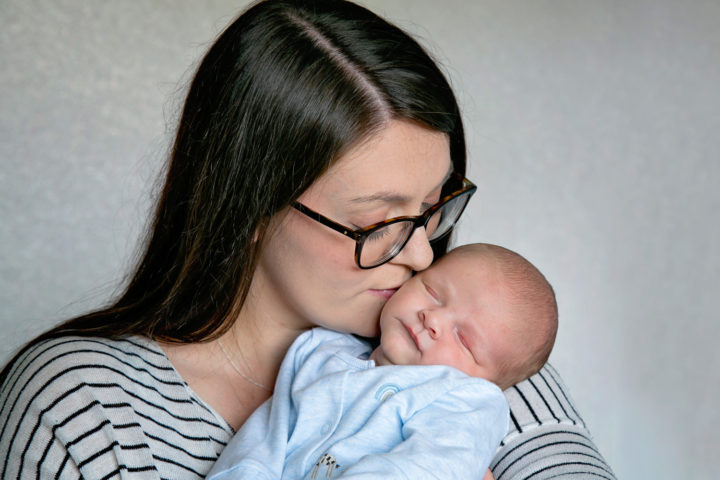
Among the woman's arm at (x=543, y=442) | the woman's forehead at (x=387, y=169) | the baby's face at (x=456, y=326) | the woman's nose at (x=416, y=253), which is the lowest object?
the woman's arm at (x=543, y=442)

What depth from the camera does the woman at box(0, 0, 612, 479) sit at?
5.81 feet

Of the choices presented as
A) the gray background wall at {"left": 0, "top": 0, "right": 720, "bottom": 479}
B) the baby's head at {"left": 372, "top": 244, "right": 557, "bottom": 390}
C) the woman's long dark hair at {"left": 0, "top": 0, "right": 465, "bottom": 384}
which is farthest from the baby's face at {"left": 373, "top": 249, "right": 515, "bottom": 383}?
the gray background wall at {"left": 0, "top": 0, "right": 720, "bottom": 479}

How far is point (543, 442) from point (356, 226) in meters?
0.65

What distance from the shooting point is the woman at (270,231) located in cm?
177

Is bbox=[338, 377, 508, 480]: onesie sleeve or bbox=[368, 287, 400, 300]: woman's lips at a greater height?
bbox=[368, 287, 400, 300]: woman's lips

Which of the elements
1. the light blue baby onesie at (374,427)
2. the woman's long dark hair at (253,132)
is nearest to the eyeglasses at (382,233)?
the woman's long dark hair at (253,132)

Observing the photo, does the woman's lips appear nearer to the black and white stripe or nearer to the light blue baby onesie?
the light blue baby onesie

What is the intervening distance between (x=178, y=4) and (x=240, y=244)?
1979mm

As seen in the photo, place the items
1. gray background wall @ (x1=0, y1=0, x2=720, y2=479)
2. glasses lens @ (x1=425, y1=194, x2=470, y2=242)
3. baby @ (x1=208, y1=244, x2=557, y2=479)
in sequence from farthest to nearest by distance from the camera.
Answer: gray background wall @ (x1=0, y1=0, x2=720, y2=479), glasses lens @ (x1=425, y1=194, x2=470, y2=242), baby @ (x1=208, y1=244, x2=557, y2=479)

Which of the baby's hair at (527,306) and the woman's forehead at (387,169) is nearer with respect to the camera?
the woman's forehead at (387,169)

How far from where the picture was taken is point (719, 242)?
14.0 feet

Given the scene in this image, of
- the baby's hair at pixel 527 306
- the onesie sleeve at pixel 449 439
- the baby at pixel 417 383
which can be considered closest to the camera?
the onesie sleeve at pixel 449 439

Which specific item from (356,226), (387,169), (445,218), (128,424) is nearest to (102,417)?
(128,424)

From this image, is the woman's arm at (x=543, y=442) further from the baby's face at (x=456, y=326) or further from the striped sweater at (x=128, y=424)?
the baby's face at (x=456, y=326)
